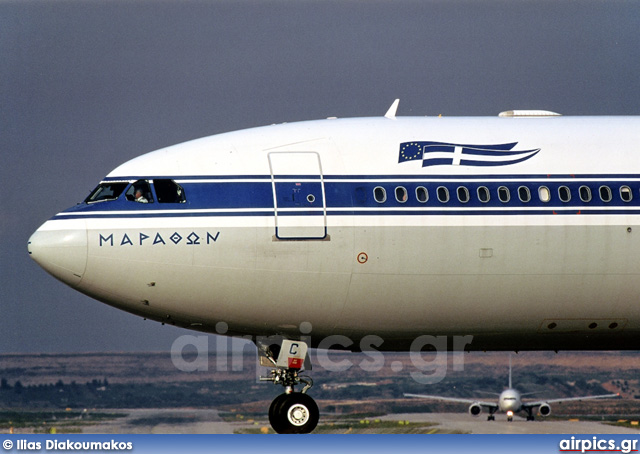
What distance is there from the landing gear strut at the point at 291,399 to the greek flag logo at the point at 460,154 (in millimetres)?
3935

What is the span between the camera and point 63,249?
20.6 metres

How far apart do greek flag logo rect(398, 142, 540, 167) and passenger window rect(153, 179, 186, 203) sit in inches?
155

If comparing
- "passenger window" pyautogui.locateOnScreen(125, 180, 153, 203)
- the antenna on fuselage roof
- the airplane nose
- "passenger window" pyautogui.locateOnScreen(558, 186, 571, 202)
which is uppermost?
the antenna on fuselage roof

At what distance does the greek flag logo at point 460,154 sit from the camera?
72.2 ft

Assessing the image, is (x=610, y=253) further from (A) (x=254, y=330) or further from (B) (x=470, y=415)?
(B) (x=470, y=415)

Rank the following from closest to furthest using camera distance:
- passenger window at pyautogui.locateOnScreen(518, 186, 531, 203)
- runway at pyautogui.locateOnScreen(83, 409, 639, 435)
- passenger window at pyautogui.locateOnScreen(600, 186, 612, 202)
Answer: passenger window at pyautogui.locateOnScreen(518, 186, 531, 203)
passenger window at pyautogui.locateOnScreen(600, 186, 612, 202)
runway at pyautogui.locateOnScreen(83, 409, 639, 435)

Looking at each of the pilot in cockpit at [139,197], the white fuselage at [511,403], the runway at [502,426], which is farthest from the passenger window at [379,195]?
the white fuselage at [511,403]

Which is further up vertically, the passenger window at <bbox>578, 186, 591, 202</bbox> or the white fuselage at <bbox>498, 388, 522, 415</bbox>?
the passenger window at <bbox>578, 186, 591, 202</bbox>

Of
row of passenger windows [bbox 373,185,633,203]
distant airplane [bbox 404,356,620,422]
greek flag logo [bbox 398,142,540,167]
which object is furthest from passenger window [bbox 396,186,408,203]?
distant airplane [bbox 404,356,620,422]

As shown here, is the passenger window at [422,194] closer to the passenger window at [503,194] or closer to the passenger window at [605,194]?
the passenger window at [503,194]

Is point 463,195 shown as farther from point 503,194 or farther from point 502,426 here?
point 502,426

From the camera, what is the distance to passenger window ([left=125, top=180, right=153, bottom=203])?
21172 millimetres

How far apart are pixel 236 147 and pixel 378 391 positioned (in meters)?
25.0

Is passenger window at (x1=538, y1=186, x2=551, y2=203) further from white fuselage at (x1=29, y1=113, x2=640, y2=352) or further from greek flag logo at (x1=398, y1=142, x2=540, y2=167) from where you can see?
greek flag logo at (x1=398, y1=142, x2=540, y2=167)
